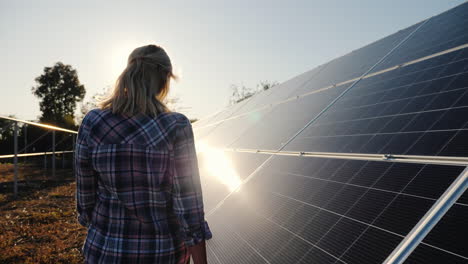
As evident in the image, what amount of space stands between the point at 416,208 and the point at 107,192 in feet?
7.14

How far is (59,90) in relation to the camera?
49.4 m

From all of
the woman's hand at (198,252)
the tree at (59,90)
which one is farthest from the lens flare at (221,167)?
the tree at (59,90)

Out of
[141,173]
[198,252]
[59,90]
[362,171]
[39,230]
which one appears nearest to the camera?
[141,173]

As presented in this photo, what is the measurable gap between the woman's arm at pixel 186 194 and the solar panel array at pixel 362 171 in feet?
3.17

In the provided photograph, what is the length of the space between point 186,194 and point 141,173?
0.32m

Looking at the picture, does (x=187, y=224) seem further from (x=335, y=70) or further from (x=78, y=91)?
(x=78, y=91)

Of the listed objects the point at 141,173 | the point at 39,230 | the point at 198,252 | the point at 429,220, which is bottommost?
the point at 39,230

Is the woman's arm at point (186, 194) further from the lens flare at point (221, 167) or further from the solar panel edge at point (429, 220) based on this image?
the lens flare at point (221, 167)

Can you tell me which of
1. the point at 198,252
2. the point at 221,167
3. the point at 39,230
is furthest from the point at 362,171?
the point at 39,230

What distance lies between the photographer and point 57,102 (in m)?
49.4

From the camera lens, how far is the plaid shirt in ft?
6.48

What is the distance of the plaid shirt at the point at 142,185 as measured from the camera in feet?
6.48

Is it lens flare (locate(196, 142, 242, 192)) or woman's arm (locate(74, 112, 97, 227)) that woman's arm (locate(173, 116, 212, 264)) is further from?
lens flare (locate(196, 142, 242, 192))

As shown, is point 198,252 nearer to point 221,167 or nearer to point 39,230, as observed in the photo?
point 221,167
